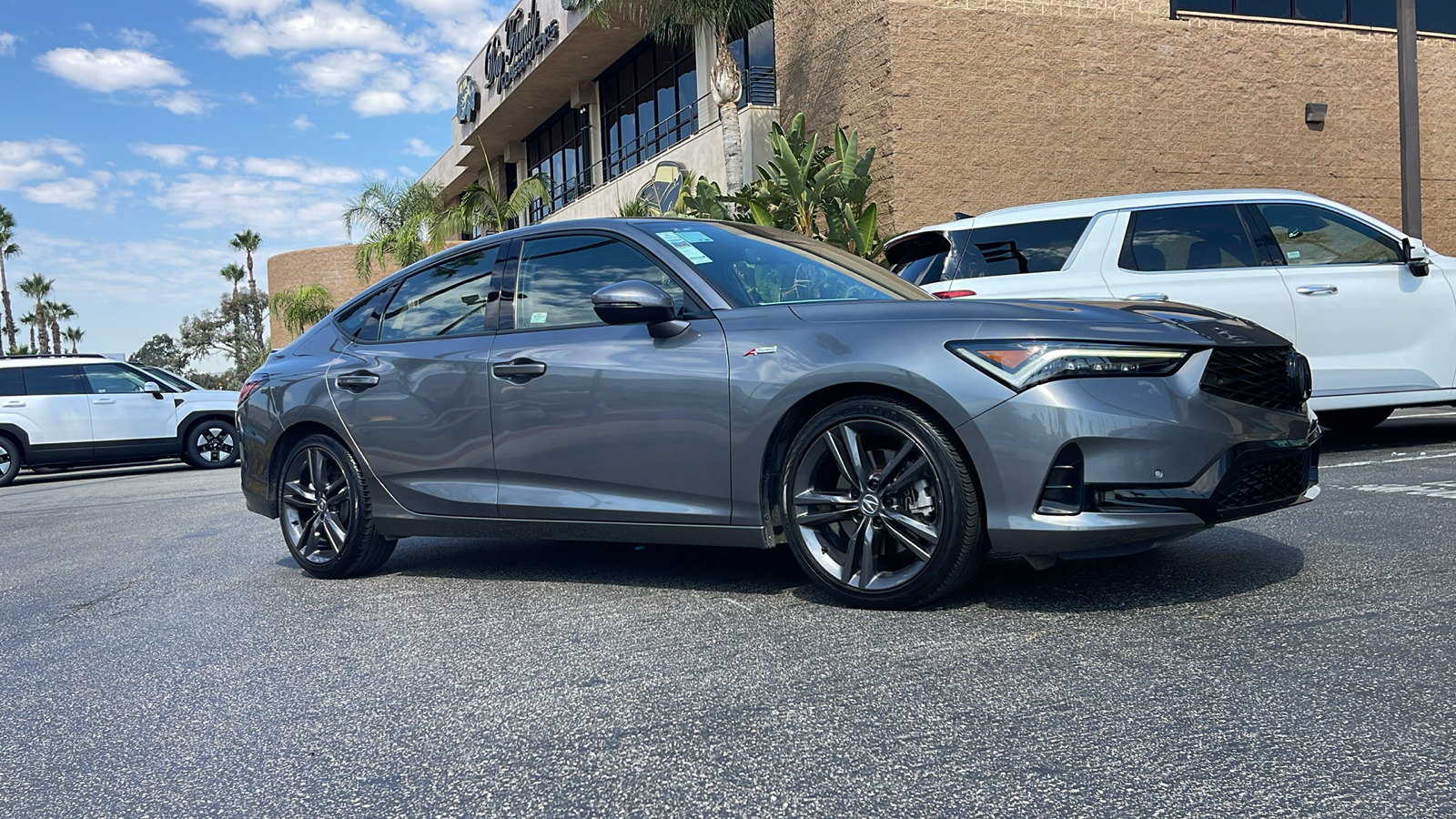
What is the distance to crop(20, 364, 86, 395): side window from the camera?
53.9 feet

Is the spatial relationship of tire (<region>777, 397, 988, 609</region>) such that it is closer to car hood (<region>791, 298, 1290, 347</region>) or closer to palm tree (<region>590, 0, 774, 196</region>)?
car hood (<region>791, 298, 1290, 347</region>)

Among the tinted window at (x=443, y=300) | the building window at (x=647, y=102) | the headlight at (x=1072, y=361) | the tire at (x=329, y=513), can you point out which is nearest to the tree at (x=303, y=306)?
the building window at (x=647, y=102)


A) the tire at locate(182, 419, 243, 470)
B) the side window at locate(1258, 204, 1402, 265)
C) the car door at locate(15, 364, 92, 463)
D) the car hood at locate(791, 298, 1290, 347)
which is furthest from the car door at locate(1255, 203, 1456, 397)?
the car door at locate(15, 364, 92, 463)

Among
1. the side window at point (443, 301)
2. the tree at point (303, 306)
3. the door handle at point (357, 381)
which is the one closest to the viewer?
the side window at point (443, 301)

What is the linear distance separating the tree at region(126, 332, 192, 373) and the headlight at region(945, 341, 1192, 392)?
71436 millimetres

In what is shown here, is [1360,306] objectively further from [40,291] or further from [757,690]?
[40,291]

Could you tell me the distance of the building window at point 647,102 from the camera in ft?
86.0

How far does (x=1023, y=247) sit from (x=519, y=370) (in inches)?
183

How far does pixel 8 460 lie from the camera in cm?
1641

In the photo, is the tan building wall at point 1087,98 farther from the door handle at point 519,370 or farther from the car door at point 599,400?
the door handle at point 519,370

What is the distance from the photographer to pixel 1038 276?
8.30 meters

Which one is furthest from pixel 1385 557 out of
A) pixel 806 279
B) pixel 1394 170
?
pixel 1394 170

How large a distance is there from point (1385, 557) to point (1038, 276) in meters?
3.99

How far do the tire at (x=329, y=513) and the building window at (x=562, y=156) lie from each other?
88.5 feet
